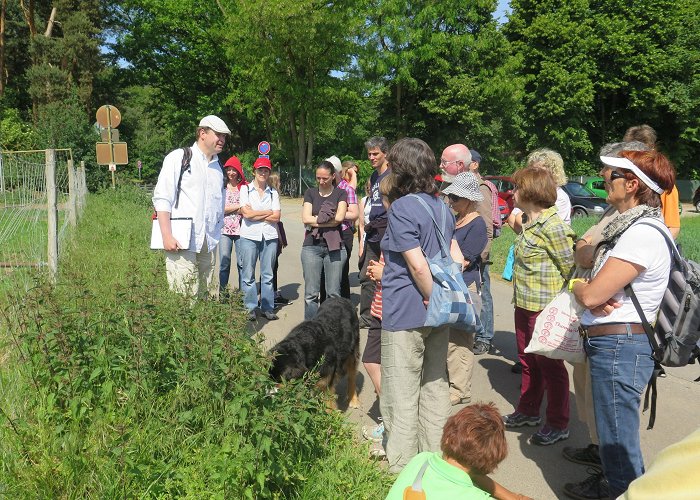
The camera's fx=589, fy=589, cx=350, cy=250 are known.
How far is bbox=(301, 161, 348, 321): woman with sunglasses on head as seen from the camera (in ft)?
20.8

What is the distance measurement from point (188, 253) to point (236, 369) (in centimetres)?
211

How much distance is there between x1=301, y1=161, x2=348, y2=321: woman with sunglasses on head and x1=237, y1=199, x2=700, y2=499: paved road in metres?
0.65

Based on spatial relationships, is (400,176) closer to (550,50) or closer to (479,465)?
(479,465)

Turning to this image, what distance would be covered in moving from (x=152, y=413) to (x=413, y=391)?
4.71ft

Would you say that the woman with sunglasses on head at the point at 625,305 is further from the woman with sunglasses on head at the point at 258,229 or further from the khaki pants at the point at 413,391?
the woman with sunglasses on head at the point at 258,229

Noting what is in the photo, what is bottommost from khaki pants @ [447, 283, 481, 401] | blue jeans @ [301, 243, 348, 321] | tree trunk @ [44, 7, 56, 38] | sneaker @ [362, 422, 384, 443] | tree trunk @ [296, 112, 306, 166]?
sneaker @ [362, 422, 384, 443]

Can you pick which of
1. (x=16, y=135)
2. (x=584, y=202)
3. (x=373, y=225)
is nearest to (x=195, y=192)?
(x=373, y=225)

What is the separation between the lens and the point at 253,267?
721 cm

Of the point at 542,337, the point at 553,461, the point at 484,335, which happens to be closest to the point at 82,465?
the point at 542,337

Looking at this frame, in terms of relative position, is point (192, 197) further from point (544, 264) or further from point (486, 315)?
point (486, 315)

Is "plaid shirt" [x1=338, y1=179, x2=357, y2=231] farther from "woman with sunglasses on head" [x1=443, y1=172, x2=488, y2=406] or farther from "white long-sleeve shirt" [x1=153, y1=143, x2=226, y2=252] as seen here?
"woman with sunglasses on head" [x1=443, y1=172, x2=488, y2=406]

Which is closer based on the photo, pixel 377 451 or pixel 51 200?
pixel 377 451

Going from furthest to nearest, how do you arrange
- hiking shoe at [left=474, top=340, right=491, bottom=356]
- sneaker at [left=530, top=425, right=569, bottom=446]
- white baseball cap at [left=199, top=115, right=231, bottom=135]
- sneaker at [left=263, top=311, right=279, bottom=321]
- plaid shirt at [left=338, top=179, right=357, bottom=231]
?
sneaker at [left=263, top=311, right=279, bottom=321] < plaid shirt at [left=338, top=179, right=357, bottom=231] < hiking shoe at [left=474, top=340, right=491, bottom=356] < white baseball cap at [left=199, top=115, right=231, bottom=135] < sneaker at [left=530, top=425, right=569, bottom=446]

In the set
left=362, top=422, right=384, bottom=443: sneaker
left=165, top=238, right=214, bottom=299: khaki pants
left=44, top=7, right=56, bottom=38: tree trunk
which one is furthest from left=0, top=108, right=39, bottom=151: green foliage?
left=362, top=422, right=384, bottom=443: sneaker
